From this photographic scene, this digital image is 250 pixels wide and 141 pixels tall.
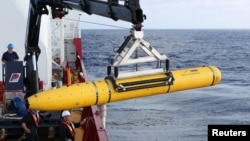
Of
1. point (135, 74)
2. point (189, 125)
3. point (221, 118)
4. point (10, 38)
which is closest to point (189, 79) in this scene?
point (135, 74)

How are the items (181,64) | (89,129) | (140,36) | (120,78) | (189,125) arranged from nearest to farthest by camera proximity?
(140,36) < (120,78) < (89,129) < (189,125) < (181,64)

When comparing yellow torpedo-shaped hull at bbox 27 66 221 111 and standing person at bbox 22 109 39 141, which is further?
standing person at bbox 22 109 39 141

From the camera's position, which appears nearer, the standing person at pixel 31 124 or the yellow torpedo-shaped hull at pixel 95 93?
the yellow torpedo-shaped hull at pixel 95 93

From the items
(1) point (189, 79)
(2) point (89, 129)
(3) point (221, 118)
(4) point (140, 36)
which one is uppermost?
(4) point (140, 36)

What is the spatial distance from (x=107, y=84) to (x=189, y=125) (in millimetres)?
17246

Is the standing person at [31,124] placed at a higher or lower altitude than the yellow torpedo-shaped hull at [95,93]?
lower

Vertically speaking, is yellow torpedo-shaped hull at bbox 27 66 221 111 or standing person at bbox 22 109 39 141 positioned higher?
yellow torpedo-shaped hull at bbox 27 66 221 111

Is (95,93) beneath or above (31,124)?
above

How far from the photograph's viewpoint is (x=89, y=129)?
40.7 ft

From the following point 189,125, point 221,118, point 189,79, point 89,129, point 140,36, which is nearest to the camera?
point 140,36

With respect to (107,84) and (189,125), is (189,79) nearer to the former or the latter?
(107,84)

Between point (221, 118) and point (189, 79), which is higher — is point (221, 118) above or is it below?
below

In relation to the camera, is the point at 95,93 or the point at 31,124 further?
the point at 31,124

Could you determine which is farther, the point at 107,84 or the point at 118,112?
the point at 118,112
